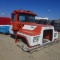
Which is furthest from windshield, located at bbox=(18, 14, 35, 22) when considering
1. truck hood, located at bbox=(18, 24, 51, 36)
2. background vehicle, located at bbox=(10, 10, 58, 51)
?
truck hood, located at bbox=(18, 24, 51, 36)

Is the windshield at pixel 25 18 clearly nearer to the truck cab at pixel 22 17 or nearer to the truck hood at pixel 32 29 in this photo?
the truck cab at pixel 22 17

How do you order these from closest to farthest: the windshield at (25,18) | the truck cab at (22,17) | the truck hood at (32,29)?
the truck hood at (32,29) < the truck cab at (22,17) < the windshield at (25,18)

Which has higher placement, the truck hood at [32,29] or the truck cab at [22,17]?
the truck cab at [22,17]

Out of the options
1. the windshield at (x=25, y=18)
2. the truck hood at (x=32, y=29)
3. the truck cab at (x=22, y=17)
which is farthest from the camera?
the windshield at (x=25, y=18)

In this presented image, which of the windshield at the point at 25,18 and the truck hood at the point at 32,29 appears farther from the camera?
the windshield at the point at 25,18

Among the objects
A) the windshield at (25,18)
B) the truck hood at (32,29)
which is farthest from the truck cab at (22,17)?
the truck hood at (32,29)

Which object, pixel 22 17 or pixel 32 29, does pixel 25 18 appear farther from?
pixel 32 29

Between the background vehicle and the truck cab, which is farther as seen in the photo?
the truck cab

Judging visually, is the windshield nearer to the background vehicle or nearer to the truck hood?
the background vehicle

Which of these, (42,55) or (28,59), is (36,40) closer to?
(42,55)

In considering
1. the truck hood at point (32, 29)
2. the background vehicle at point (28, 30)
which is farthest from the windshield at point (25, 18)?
the truck hood at point (32, 29)

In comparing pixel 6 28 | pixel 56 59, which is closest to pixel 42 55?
pixel 56 59

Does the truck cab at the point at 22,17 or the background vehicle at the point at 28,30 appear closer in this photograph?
the background vehicle at the point at 28,30

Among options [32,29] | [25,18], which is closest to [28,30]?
[32,29]
